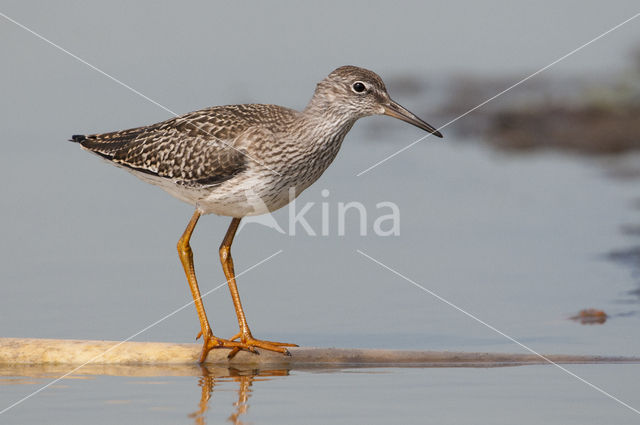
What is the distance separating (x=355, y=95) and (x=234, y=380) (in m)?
3.28

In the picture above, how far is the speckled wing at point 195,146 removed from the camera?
12500mm

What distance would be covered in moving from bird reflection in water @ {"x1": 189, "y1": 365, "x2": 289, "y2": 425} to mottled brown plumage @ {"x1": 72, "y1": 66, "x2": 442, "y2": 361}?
264 mm

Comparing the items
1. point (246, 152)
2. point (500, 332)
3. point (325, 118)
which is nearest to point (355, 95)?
point (325, 118)

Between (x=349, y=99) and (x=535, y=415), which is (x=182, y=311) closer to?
(x=349, y=99)

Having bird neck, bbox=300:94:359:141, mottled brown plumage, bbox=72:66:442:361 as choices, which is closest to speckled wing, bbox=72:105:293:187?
mottled brown plumage, bbox=72:66:442:361

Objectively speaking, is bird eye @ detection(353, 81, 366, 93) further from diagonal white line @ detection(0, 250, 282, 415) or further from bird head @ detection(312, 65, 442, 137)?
diagonal white line @ detection(0, 250, 282, 415)

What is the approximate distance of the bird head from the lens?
501 inches

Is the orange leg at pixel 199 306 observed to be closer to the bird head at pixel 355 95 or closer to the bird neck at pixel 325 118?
the bird neck at pixel 325 118

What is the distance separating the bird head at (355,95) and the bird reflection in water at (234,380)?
285cm

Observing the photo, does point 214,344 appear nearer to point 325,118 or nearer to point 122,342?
point 122,342

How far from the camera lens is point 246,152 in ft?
40.5

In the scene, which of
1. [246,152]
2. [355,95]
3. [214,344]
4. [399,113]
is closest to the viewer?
[214,344]

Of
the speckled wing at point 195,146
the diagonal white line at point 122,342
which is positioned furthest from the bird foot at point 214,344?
the speckled wing at point 195,146

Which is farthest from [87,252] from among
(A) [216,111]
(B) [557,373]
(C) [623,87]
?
(C) [623,87]
